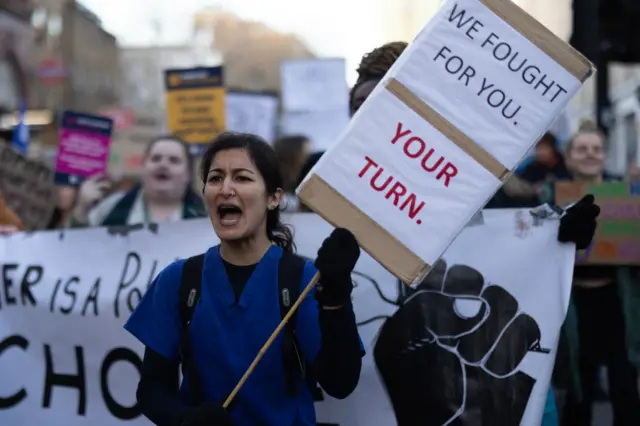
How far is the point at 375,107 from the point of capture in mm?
2439

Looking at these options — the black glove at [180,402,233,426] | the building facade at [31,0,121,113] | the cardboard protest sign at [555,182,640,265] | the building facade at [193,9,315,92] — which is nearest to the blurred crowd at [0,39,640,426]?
the cardboard protest sign at [555,182,640,265]

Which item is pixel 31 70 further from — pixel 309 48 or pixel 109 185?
pixel 309 48

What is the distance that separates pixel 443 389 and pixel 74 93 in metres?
39.4

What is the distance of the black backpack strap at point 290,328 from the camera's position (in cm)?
233

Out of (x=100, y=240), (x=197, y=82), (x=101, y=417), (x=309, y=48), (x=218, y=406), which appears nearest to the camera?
(x=218, y=406)

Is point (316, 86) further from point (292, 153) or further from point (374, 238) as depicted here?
point (374, 238)

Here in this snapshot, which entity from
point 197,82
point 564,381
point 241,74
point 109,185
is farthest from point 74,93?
point 564,381

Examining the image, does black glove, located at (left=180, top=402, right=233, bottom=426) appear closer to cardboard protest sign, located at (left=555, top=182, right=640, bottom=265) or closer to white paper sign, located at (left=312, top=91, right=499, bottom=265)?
white paper sign, located at (left=312, top=91, right=499, bottom=265)

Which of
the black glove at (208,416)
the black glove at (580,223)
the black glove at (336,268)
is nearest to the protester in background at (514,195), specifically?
the black glove at (580,223)

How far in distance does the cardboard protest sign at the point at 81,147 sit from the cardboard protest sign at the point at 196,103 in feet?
4.75

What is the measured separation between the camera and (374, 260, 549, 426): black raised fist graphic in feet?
9.95

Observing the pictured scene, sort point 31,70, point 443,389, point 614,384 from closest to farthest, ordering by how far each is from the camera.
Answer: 1. point 443,389
2. point 614,384
3. point 31,70

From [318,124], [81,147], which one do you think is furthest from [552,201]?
[318,124]

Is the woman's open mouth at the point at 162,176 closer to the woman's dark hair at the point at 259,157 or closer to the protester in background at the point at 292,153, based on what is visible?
the protester in background at the point at 292,153
